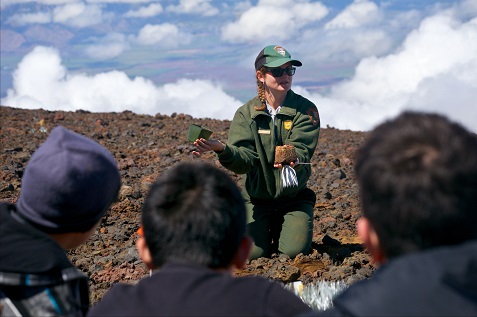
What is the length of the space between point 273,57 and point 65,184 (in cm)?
276

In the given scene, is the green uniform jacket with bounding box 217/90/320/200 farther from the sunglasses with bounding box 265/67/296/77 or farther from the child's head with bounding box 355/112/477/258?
the child's head with bounding box 355/112/477/258

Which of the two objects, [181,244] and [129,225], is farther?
[129,225]

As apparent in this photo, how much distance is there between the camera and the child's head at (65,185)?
227 cm

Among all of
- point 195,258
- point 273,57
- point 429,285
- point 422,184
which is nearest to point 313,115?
point 273,57

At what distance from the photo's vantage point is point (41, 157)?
2.33 m

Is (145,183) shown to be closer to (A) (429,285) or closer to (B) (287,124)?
(B) (287,124)

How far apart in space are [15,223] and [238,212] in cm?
76

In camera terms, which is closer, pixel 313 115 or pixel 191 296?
pixel 191 296

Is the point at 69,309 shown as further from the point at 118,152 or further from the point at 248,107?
the point at 118,152

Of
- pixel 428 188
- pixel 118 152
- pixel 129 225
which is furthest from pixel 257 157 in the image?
pixel 118 152

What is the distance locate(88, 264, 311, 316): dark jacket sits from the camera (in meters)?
1.69

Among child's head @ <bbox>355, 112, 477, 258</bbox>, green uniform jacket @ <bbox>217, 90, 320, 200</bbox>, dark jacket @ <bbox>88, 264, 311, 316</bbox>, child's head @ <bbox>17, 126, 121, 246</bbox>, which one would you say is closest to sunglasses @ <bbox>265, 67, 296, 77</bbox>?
green uniform jacket @ <bbox>217, 90, 320, 200</bbox>

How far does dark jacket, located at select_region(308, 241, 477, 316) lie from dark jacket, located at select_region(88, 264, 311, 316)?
0.40 metres

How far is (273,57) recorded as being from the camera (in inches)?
189
